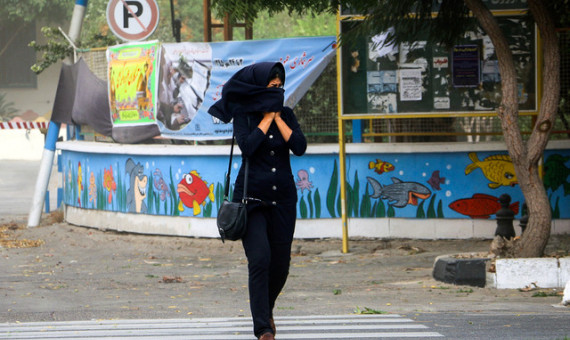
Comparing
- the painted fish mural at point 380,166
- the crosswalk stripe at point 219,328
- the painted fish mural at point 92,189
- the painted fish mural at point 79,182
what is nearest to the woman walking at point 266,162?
the crosswalk stripe at point 219,328

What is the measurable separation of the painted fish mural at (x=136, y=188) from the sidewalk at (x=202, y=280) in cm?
41

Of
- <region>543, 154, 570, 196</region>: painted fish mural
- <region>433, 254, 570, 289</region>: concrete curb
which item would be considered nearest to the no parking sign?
<region>543, 154, 570, 196</region>: painted fish mural

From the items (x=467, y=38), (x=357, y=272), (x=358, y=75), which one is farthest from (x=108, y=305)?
(x=467, y=38)

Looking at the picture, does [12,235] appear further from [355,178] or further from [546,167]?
[546,167]

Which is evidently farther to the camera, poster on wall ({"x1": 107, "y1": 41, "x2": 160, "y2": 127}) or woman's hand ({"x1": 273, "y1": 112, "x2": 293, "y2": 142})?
poster on wall ({"x1": 107, "y1": 41, "x2": 160, "y2": 127})

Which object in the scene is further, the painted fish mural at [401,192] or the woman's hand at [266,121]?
the painted fish mural at [401,192]

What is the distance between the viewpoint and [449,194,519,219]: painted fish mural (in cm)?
1311

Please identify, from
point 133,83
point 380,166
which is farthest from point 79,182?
point 380,166

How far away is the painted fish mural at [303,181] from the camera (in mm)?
13547

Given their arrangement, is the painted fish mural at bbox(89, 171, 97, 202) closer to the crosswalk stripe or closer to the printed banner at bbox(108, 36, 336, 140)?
the printed banner at bbox(108, 36, 336, 140)

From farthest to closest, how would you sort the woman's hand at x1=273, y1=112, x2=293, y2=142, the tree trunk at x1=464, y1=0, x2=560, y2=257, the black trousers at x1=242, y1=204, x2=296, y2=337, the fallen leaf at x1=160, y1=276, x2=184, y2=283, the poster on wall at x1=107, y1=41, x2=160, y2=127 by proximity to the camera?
the poster on wall at x1=107, y1=41, x2=160, y2=127, the fallen leaf at x1=160, y1=276, x2=184, y2=283, the tree trunk at x1=464, y1=0, x2=560, y2=257, the woman's hand at x1=273, y1=112, x2=293, y2=142, the black trousers at x1=242, y1=204, x2=296, y2=337

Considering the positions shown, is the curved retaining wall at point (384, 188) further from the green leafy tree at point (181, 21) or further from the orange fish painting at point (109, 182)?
the green leafy tree at point (181, 21)

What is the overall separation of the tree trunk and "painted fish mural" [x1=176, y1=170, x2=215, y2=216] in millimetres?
4968

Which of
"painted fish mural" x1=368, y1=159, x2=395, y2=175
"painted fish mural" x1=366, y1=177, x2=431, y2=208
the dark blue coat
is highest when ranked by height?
the dark blue coat
